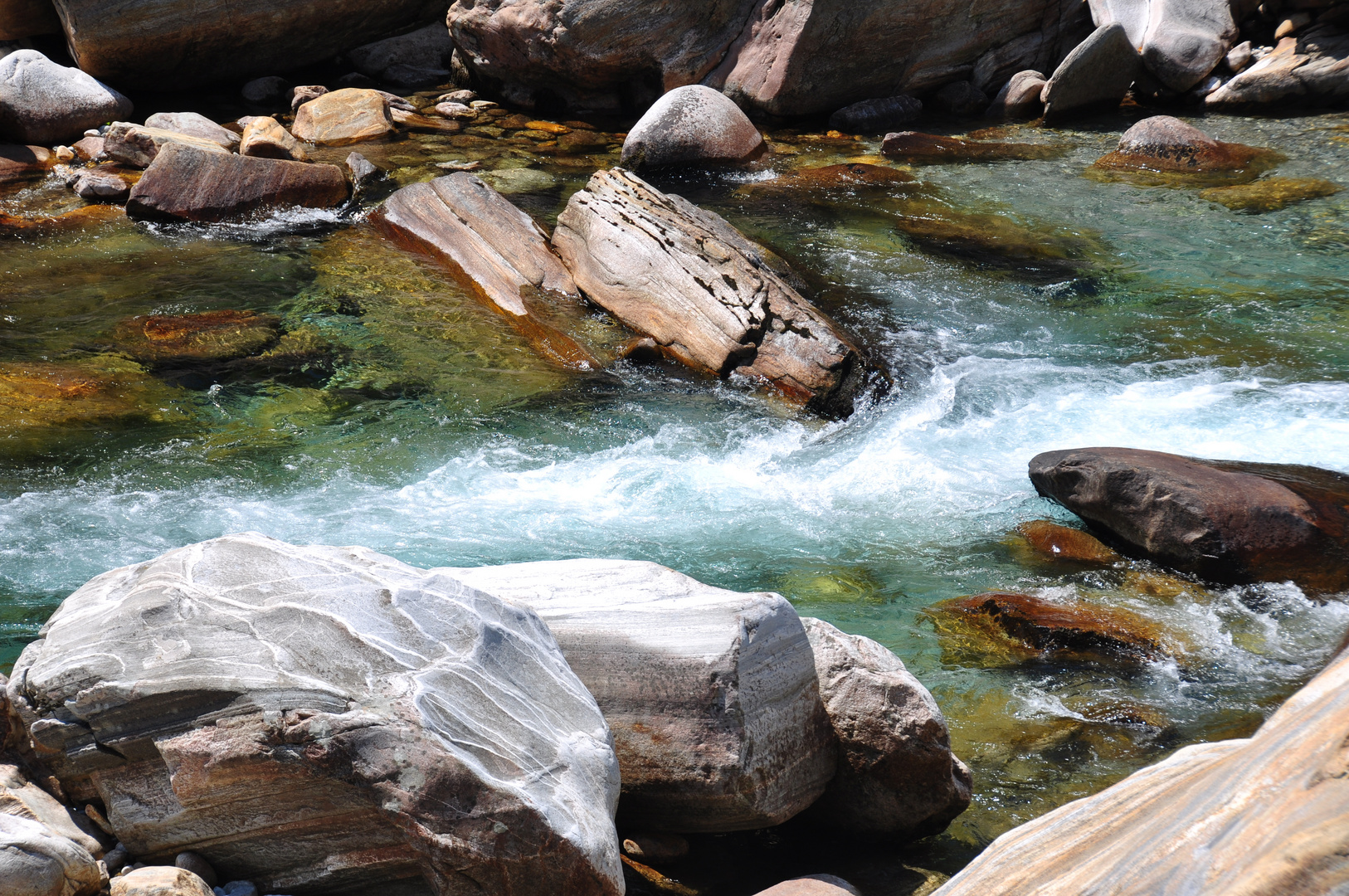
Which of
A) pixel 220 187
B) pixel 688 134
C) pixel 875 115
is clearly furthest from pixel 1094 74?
pixel 220 187

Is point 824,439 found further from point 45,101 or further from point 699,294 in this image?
point 45,101

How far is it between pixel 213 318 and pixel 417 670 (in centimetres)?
501

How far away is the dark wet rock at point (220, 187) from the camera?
8484 mm

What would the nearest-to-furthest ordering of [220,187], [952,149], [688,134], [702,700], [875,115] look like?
[702,700] → [220,187] → [688,134] → [952,149] → [875,115]

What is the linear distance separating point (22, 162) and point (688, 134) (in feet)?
20.7

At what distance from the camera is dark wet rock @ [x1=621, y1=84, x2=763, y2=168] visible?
10.2 m

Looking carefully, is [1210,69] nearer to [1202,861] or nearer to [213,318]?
[213,318]

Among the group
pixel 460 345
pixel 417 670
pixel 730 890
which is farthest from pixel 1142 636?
pixel 460 345

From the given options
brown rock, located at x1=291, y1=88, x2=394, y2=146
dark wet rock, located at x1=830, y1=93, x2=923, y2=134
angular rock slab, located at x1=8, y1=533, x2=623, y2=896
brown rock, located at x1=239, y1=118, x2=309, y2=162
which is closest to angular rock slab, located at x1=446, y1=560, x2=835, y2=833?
angular rock slab, located at x1=8, y1=533, x2=623, y2=896

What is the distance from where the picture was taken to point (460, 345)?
6531 millimetres

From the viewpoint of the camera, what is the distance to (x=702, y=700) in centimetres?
283

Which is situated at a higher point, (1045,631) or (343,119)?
(343,119)

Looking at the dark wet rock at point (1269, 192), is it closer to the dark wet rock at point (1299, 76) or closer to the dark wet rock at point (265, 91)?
the dark wet rock at point (1299, 76)

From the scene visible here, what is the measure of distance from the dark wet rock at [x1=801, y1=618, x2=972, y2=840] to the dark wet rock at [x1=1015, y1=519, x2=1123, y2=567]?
68.7 inches
